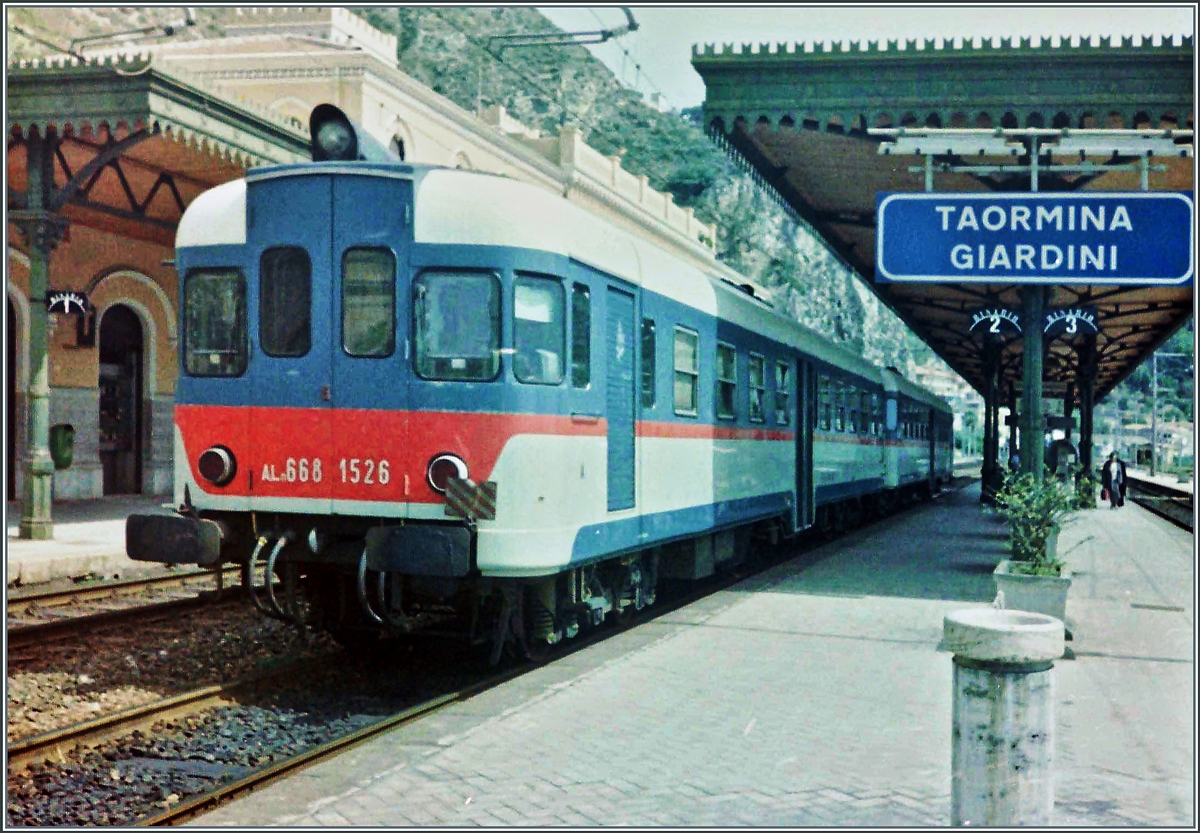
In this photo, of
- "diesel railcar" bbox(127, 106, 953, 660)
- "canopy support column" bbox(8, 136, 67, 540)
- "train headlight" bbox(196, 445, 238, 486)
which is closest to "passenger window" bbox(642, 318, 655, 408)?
"diesel railcar" bbox(127, 106, 953, 660)

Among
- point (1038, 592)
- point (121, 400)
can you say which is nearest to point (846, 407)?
point (1038, 592)

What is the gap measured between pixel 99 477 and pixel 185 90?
8923mm

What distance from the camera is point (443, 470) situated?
780cm

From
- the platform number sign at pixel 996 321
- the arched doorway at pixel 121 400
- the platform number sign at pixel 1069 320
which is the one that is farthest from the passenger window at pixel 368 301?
the arched doorway at pixel 121 400

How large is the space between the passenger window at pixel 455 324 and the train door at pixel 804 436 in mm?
8381

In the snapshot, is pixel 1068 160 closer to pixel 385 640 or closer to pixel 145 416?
pixel 385 640

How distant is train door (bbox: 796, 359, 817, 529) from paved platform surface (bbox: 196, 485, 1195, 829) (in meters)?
4.31

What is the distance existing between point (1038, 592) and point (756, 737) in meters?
4.21

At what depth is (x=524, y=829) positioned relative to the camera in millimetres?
5086

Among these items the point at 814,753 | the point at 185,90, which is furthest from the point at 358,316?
the point at 185,90

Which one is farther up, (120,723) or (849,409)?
(849,409)

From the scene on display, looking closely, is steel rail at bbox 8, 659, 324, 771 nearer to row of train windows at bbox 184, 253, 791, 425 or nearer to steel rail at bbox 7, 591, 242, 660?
steel rail at bbox 7, 591, 242, 660

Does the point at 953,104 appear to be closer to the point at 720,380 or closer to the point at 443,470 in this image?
the point at 720,380

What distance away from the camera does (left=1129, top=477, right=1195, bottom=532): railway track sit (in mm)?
29219
